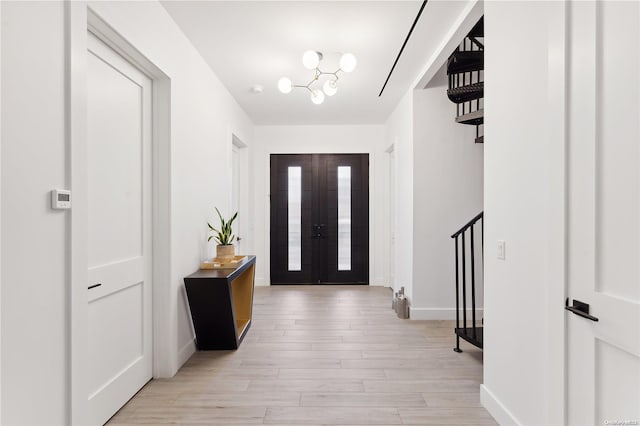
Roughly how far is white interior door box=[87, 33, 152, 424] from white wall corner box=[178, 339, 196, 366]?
0.83 ft

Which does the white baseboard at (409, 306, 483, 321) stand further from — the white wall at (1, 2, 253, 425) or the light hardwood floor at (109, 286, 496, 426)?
the white wall at (1, 2, 253, 425)

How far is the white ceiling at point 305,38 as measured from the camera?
246 centimetres

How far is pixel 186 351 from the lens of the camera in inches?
112

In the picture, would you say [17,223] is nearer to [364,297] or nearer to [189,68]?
[189,68]

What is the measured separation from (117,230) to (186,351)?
1250 mm

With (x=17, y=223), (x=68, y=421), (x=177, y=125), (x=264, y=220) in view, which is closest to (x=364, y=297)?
(x=264, y=220)

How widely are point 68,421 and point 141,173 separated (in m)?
1.46

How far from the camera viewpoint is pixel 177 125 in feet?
8.72

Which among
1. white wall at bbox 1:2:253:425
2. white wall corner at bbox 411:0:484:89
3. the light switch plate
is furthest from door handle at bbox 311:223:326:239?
white wall at bbox 1:2:253:425

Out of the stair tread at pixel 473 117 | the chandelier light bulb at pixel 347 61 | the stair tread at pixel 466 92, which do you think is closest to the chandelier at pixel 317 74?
the chandelier light bulb at pixel 347 61

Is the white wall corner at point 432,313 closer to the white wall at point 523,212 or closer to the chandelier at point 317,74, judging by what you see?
the white wall at point 523,212

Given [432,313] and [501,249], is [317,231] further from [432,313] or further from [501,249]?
[501,249]

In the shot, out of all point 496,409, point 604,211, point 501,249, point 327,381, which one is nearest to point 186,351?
point 327,381

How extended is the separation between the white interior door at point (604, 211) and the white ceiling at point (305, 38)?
147 centimetres
